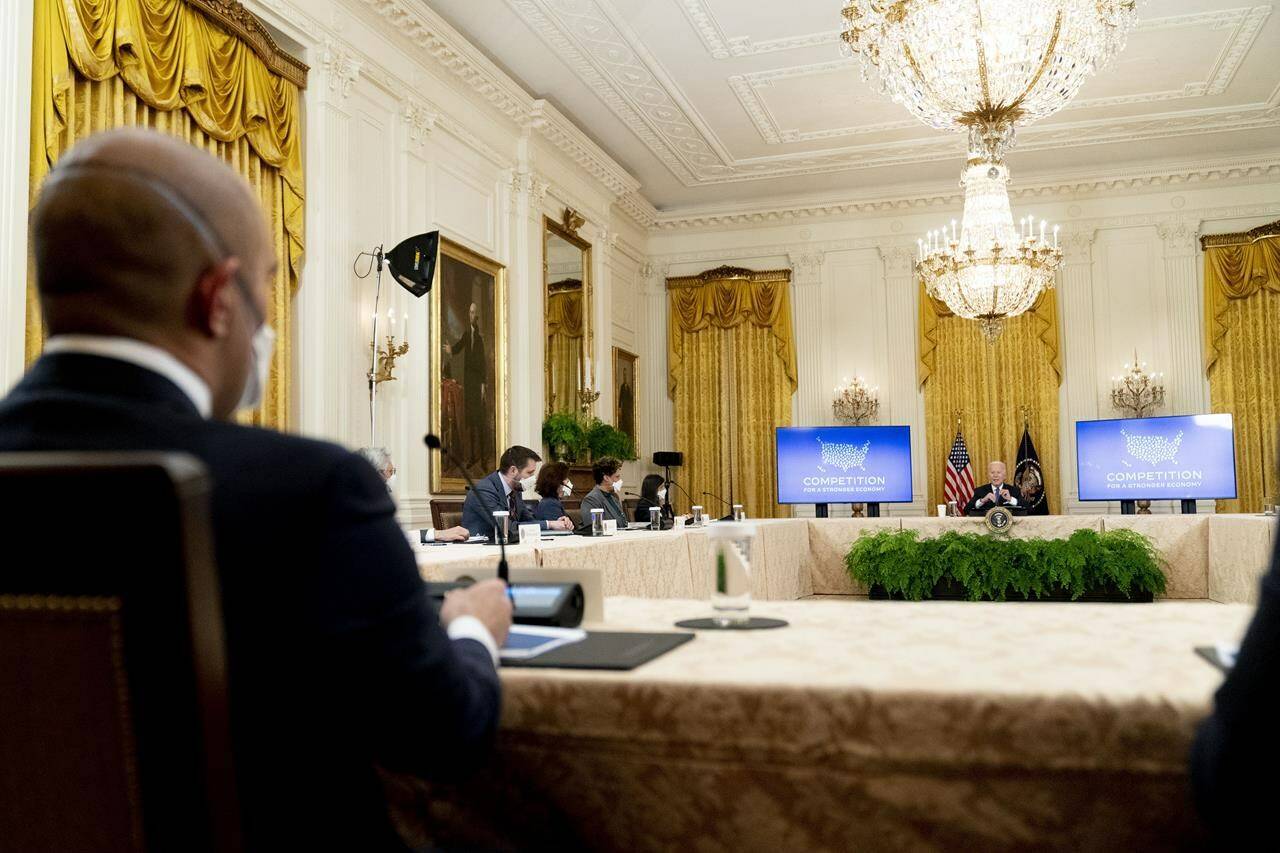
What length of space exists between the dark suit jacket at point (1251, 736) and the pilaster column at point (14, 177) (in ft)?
16.0

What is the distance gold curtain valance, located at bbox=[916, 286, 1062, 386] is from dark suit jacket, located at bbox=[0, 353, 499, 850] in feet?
37.2

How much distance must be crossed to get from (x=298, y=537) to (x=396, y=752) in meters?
0.26

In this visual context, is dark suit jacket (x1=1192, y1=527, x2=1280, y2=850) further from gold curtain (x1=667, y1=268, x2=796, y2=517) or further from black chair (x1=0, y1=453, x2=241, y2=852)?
gold curtain (x1=667, y1=268, x2=796, y2=517)

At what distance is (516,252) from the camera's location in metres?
9.38

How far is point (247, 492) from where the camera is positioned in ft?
2.97

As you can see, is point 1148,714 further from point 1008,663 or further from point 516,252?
point 516,252

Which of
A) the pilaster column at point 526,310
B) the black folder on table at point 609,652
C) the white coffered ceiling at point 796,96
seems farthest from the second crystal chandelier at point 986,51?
the black folder on table at point 609,652

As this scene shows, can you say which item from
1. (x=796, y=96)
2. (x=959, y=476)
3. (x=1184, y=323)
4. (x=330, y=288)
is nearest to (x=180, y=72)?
(x=330, y=288)

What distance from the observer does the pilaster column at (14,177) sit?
4.52 metres

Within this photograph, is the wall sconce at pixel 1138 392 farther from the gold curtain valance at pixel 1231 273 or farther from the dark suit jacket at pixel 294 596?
the dark suit jacket at pixel 294 596

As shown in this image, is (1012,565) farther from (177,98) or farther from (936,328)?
(177,98)

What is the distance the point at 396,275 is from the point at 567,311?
3661 mm

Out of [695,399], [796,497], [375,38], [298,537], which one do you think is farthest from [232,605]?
[695,399]

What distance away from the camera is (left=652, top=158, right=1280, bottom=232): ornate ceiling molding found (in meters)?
11.0
